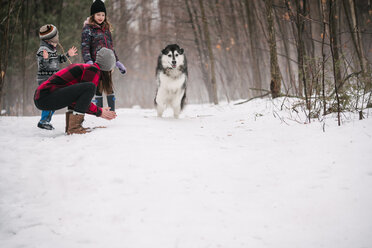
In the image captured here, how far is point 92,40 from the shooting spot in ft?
13.0

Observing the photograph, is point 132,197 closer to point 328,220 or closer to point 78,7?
point 328,220

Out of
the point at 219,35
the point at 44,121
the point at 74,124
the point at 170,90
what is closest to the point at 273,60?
the point at 170,90

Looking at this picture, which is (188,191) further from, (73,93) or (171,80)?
(171,80)

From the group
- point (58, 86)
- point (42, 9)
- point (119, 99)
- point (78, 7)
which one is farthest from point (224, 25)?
point (119, 99)

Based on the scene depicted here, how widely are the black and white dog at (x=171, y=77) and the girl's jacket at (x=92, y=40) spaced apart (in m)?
1.09

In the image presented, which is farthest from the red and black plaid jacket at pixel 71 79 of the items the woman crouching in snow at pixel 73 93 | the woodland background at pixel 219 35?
the woodland background at pixel 219 35

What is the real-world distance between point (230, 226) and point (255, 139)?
1703mm

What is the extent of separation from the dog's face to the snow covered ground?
2.10m

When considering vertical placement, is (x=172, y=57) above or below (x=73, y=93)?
above

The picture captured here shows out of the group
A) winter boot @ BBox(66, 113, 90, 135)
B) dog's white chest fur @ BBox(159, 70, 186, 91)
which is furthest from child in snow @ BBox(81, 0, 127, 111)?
winter boot @ BBox(66, 113, 90, 135)

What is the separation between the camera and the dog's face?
457 cm

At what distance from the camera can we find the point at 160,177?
2.04 meters

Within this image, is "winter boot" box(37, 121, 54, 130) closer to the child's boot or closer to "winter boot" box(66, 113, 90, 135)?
the child's boot

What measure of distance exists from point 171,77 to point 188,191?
3.12m
